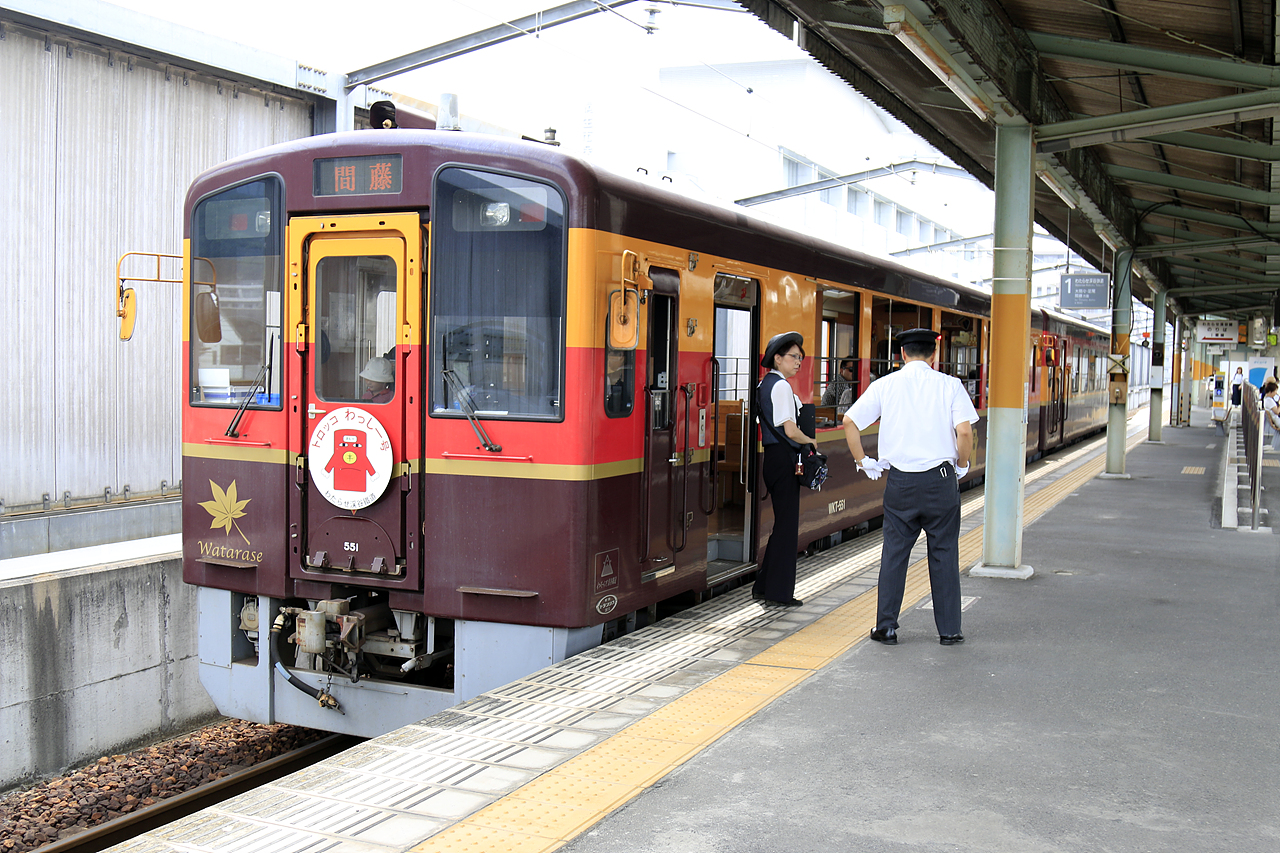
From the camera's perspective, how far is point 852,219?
117 ft

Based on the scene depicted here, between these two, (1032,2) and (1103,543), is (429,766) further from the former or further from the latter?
(1103,543)

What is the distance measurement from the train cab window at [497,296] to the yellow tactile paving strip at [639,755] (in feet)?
5.18

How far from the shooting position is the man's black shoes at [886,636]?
239 inches

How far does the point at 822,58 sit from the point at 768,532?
3406 mm

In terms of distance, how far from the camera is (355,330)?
5715mm

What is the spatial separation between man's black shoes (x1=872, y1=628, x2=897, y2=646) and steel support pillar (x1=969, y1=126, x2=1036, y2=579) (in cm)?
240

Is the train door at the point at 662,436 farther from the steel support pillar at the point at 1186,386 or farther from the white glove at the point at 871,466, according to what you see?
the steel support pillar at the point at 1186,386

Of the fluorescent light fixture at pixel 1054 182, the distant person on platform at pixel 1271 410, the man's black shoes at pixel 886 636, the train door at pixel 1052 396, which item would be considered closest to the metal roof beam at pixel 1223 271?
the distant person on platform at pixel 1271 410

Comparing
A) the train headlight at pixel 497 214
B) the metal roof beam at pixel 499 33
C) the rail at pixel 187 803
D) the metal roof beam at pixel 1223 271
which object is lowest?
the rail at pixel 187 803

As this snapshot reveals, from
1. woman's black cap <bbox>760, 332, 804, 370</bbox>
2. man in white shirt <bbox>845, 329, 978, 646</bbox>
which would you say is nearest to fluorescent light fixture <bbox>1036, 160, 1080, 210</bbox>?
woman's black cap <bbox>760, 332, 804, 370</bbox>

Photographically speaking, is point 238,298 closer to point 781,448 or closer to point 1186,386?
point 781,448

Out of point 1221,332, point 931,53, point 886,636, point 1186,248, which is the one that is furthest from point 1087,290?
point 1221,332

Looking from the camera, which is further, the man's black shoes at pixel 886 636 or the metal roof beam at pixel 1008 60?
the metal roof beam at pixel 1008 60

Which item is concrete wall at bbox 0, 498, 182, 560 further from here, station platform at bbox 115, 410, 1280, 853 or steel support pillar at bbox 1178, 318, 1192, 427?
steel support pillar at bbox 1178, 318, 1192, 427
